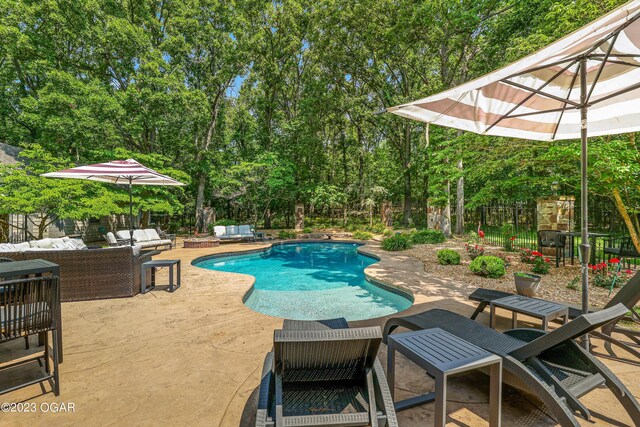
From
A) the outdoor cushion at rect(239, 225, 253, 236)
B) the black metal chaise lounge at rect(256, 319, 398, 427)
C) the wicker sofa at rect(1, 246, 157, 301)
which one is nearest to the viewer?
the black metal chaise lounge at rect(256, 319, 398, 427)

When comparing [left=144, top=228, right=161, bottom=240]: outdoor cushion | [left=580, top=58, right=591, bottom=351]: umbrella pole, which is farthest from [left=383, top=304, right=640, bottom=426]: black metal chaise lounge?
[left=144, top=228, right=161, bottom=240]: outdoor cushion

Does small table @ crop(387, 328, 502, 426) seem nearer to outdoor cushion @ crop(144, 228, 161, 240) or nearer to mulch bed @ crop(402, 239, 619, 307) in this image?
mulch bed @ crop(402, 239, 619, 307)

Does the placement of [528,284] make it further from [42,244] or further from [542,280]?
[42,244]

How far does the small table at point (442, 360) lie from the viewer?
1.54m

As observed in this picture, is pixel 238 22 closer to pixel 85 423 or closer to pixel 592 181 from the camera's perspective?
pixel 592 181

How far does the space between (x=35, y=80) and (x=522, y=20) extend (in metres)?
22.7

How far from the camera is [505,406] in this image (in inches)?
79.5

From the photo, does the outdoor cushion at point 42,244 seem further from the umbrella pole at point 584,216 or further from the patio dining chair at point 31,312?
the umbrella pole at point 584,216

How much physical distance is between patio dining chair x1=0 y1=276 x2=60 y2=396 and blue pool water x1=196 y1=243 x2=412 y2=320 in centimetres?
300

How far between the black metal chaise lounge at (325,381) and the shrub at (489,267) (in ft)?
16.6

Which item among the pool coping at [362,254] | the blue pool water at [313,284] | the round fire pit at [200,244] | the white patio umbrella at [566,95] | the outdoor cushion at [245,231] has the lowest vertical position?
the blue pool water at [313,284]

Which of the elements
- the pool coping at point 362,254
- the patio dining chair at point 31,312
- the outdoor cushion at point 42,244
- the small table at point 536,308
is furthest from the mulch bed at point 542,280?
the outdoor cushion at point 42,244

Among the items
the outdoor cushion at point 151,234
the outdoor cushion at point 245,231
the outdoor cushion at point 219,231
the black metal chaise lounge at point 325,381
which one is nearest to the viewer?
the black metal chaise lounge at point 325,381

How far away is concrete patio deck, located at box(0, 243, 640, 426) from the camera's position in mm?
1945
